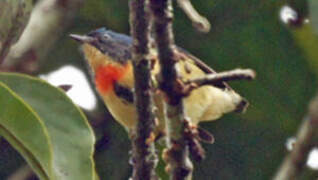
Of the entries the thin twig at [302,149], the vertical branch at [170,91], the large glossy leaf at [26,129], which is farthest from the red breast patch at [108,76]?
the thin twig at [302,149]

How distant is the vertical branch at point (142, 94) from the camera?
2.23 metres

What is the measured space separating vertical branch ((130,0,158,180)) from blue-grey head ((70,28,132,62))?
3.76 ft

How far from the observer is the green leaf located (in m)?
2.98

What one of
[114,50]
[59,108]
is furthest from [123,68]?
[59,108]

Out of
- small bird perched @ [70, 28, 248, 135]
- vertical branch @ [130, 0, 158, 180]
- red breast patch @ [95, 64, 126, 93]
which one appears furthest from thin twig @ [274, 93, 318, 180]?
red breast patch @ [95, 64, 126, 93]

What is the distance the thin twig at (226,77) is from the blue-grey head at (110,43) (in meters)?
1.68

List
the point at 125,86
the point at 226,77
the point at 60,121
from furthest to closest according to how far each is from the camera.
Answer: the point at 125,86
the point at 60,121
the point at 226,77

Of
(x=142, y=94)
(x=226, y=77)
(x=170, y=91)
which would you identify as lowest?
(x=142, y=94)

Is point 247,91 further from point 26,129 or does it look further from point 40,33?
point 26,129

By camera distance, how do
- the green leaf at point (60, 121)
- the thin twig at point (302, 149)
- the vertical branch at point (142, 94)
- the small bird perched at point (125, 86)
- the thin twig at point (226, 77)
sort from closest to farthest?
the thin twig at point (226, 77) → the vertical branch at point (142, 94) → the thin twig at point (302, 149) → the green leaf at point (60, 121) → the small bird perched at point (125, 86)

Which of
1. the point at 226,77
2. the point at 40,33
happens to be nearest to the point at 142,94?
the point at 226,77

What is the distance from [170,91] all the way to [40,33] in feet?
7.72

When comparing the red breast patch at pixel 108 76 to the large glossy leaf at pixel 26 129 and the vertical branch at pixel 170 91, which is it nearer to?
the large glossy leaf at pixel 26 129

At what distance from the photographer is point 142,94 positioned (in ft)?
8.25
